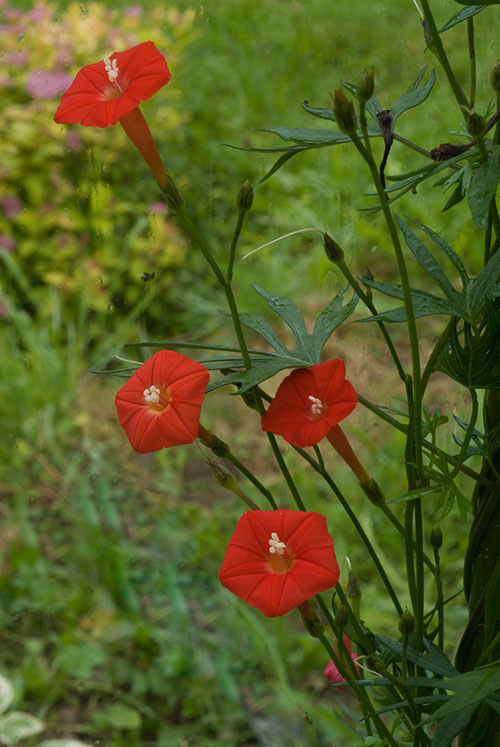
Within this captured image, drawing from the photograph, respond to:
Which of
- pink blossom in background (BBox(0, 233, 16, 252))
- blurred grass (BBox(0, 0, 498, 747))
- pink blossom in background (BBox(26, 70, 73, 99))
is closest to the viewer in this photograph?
blurred grass (BBox(0, 0, 498, 747))

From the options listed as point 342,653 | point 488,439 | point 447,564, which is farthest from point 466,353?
point 447,564

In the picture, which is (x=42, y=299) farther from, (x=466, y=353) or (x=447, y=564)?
A: (x=466, y=353)

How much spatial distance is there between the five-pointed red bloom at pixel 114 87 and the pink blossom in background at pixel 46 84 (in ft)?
3.25

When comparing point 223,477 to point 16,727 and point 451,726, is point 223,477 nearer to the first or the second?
point 451,726

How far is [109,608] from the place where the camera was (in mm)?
1342

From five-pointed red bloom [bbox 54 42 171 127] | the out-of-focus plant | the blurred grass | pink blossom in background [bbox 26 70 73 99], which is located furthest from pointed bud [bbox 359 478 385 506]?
the out-of-focus plant

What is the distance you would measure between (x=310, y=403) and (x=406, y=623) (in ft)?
0.37

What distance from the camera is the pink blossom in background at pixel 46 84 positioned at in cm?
144

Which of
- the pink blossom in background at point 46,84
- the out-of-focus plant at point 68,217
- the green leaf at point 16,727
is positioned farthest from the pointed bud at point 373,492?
the out-of-focus plant at point 68,217

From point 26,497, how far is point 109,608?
0.29m

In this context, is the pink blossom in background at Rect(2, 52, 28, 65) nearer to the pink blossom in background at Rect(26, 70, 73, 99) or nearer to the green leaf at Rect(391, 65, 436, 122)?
the pink blossom in background at Rect(26, 70, 73, 99)

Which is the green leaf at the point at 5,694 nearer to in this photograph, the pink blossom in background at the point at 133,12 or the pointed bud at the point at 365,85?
the pointed bud at the point at 365,85

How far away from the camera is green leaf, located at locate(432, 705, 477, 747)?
0.39 m

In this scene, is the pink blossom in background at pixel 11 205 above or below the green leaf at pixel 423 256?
above
